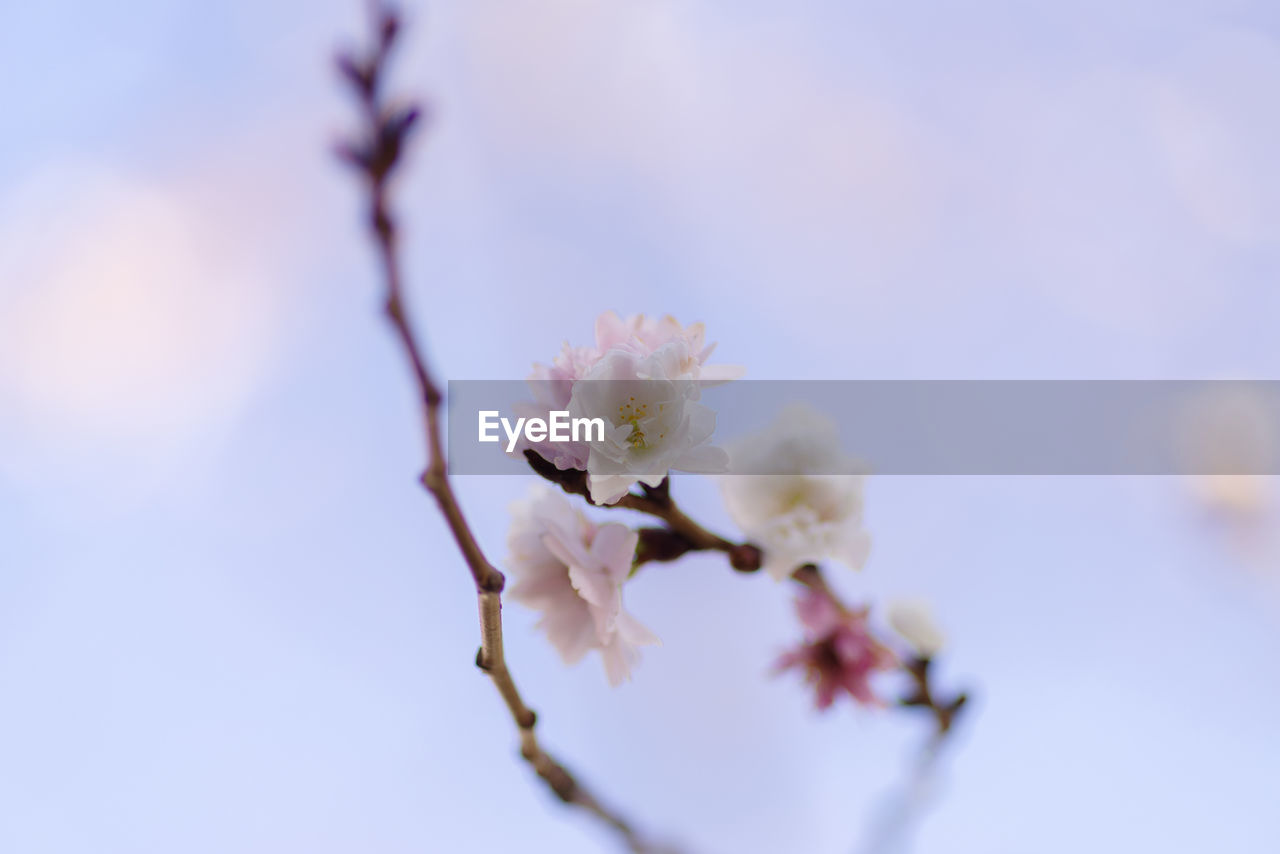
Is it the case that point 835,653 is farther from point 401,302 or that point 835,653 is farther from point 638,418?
point 401,302

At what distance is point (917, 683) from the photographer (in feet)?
3.41

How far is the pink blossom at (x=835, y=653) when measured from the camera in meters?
0.90

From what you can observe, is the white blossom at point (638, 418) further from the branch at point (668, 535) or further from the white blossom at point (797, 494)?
the white blossom at point (797, 494)

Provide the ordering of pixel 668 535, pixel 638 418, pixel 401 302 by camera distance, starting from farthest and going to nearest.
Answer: pixel 668 535 → pixel 638 418 → pixel 401 302

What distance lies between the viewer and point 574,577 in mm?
768

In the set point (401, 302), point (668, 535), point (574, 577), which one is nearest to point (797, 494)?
point (668, 535)

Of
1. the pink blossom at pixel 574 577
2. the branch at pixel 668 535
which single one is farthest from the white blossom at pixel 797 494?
the pink blossom at pixel 574 577

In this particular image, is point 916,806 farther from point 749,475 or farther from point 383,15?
point 383,15

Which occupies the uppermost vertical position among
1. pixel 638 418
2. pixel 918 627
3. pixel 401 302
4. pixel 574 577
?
pixel 401 302

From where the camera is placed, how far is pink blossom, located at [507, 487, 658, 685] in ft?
2.58

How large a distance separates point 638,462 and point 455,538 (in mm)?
172

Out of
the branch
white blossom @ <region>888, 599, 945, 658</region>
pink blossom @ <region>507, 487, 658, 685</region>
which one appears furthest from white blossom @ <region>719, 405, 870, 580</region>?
white blossom @ <region>888, 599, 945, 658</region>

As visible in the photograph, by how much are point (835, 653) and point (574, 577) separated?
354 mm

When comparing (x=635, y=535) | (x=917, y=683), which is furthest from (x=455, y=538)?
(x=917, y=683)
